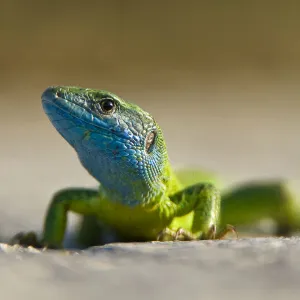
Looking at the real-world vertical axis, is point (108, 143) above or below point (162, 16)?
below

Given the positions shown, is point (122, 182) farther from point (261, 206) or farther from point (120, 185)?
point (261, 206)

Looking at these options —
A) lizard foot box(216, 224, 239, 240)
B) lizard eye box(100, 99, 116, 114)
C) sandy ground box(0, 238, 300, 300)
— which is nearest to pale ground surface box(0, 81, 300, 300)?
sandy ground box(0, 238, 300, 300)

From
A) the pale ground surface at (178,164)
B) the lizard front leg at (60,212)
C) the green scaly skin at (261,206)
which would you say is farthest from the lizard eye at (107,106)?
the green scaly skin at (261,206)

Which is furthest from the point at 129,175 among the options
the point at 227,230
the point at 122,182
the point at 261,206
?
the point at 261,206

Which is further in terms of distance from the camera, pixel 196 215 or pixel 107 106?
pixel 196 215

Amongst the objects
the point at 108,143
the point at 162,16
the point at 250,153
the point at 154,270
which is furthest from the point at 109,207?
the point at 162,16

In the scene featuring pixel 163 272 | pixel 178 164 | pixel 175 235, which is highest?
pixel 178 164

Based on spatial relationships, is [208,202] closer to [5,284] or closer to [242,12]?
[5,284]
